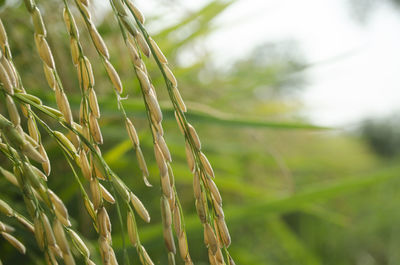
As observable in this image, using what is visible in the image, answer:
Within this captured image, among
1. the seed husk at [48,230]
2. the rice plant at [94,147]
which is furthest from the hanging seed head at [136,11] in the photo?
the seed husk at [48,230]

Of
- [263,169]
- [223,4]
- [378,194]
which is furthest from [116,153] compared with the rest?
[378,194]

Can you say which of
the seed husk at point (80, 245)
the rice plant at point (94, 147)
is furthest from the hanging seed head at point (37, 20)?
the seed husk at point (80, 245)

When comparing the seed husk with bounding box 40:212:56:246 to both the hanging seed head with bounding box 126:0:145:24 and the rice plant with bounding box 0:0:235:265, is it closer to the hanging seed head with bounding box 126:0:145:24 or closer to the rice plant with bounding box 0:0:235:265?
the rice plant with bounding box 0:0:235:265

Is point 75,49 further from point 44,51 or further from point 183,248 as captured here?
point 183,248

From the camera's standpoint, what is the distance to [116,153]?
50cm

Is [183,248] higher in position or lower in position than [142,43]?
lower

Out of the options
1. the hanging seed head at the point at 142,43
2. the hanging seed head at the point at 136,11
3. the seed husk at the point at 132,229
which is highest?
the hanging seed head at the point at 136,11

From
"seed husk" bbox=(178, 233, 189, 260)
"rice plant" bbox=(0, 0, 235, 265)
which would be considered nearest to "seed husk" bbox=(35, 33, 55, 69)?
"rice plant" bbox=(0, 0, 235, 265)

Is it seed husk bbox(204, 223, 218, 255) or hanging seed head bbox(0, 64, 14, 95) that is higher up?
hanging seed head bbox(0, 64, 14, 95)

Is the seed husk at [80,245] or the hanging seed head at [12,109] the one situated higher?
the hanging seed head at [12,109]

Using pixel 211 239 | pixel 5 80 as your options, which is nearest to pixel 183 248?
pixel 211 239

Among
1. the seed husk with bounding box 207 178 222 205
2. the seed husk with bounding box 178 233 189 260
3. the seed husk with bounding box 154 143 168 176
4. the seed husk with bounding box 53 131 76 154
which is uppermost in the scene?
the seed husk with bounding box 53 131 76 154

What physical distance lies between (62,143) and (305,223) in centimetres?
114

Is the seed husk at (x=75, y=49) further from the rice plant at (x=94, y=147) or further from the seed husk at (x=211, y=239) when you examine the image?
the seed husk at (x=211, y=239)
